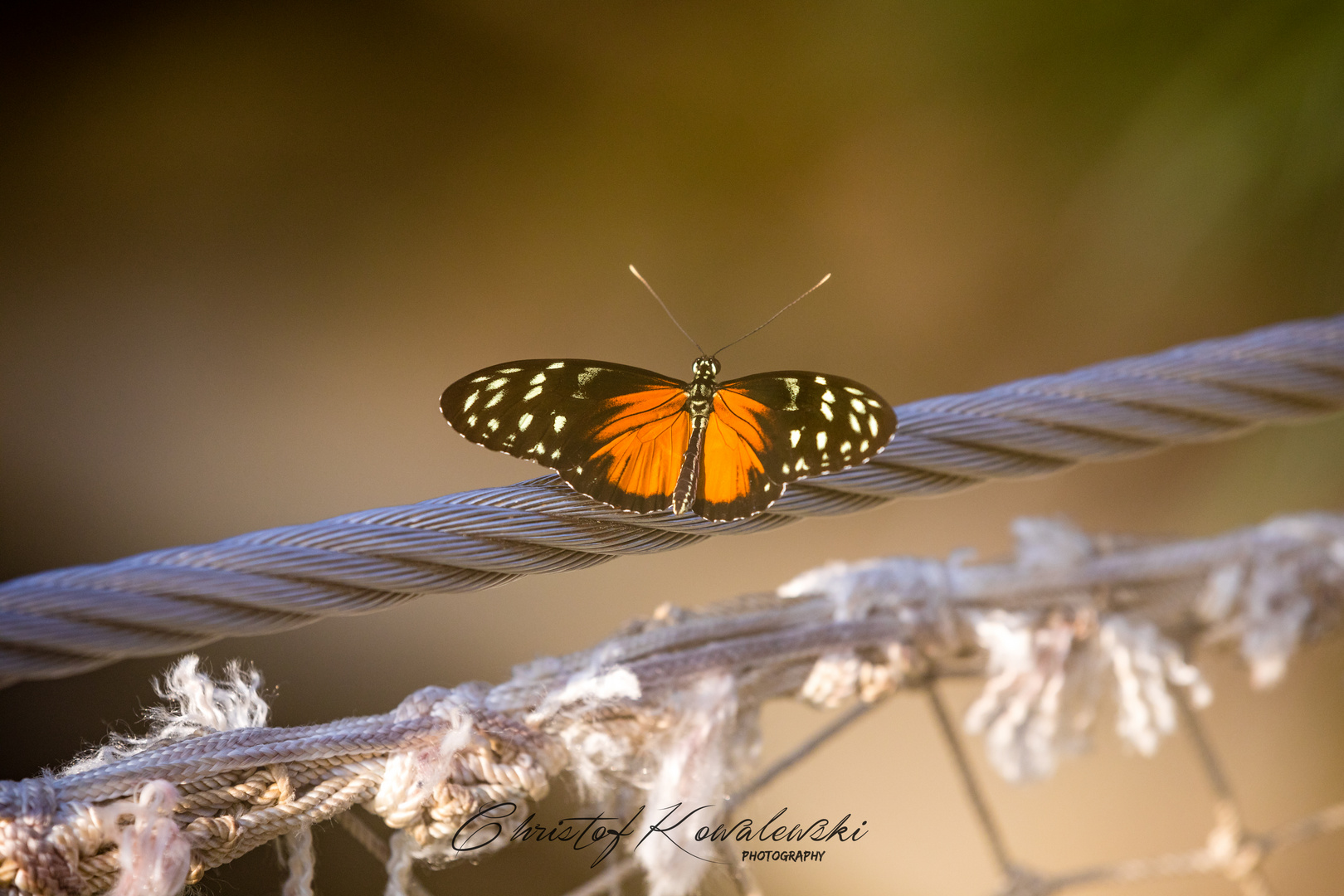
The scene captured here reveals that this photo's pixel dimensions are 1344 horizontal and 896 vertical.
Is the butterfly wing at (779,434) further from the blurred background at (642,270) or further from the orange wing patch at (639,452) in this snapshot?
the blurred background at (642,270)

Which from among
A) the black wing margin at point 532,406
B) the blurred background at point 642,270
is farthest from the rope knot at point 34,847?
the blurred background at point 642,270

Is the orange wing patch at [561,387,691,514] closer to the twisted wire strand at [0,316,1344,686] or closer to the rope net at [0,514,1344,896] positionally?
the twisted wire strand at [0,316,1344,686]

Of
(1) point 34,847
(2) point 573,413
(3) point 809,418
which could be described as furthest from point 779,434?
(1) point 34,847

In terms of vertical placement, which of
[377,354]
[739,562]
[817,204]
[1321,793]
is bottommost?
[1321,793]

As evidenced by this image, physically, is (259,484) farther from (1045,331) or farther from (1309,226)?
(1309,226)

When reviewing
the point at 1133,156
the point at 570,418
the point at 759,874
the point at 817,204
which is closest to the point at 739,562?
the point at 759,874

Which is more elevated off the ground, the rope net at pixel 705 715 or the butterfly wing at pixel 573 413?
the butterfly wing at pixel 573 413

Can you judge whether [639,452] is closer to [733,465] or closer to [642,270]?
[733,465]
